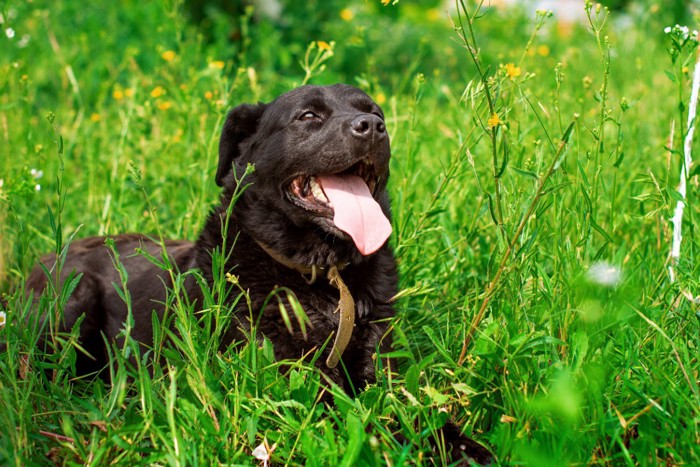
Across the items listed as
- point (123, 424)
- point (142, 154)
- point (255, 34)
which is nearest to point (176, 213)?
point (142, 154)

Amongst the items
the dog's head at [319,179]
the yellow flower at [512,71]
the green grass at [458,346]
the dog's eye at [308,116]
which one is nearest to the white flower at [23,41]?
the green grass at [458,346]

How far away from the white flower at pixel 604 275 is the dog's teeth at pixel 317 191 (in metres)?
1.08

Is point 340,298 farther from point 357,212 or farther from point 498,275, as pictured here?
point 498,275

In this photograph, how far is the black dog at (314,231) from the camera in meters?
3.02

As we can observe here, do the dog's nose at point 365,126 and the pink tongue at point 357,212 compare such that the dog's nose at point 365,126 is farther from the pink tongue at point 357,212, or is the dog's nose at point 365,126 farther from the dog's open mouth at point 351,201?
the pink tongue at point 357,212

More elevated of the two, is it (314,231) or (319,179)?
(319,179)

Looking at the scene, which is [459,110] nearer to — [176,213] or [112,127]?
[176,213]

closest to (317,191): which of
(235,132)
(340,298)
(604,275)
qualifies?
(340,298)

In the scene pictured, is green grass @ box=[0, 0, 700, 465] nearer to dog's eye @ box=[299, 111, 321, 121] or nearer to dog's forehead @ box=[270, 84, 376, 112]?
dog's forehead @ box=[270, 84, 376, 112]

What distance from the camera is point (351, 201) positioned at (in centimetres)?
312

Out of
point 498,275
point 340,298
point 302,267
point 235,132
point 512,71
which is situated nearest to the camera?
point 498,275

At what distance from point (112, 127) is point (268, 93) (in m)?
1.18

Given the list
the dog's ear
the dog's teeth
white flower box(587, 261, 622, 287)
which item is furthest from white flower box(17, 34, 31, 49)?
white flower box(587, 261, 622, 287)

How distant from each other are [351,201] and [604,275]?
1034 millimetres
